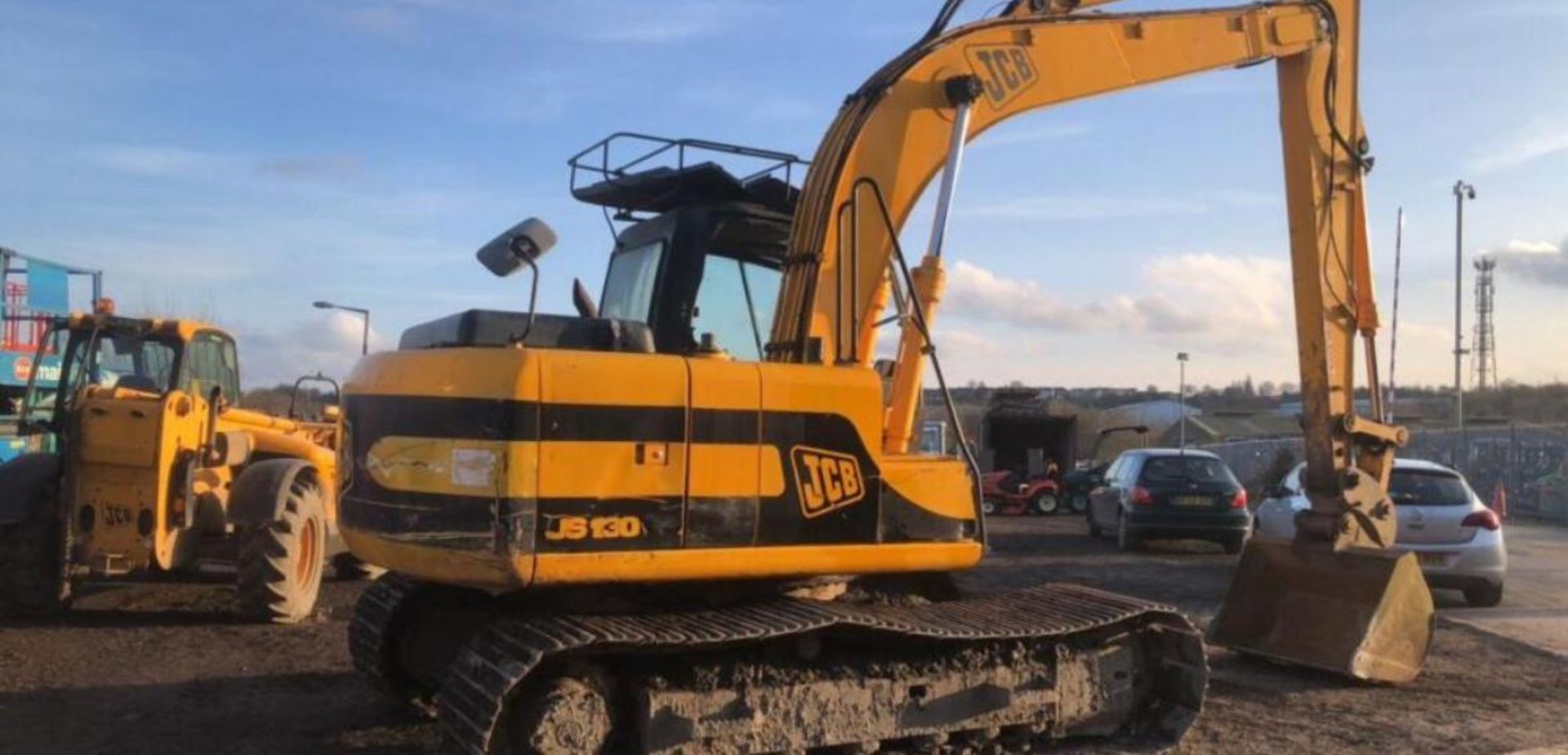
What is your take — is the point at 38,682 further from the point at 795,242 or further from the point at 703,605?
the point at 795,242

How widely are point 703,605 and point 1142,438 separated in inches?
1460

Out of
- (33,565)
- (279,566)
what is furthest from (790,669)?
(33,565)

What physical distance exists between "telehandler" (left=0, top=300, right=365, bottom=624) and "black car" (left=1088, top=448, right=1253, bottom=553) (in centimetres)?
1048

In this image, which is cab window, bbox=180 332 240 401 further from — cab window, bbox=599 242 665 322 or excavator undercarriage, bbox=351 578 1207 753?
cab window, bbox=599 242 665 322

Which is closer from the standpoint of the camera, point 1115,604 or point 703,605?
point 703,605

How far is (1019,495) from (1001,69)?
21617 mm

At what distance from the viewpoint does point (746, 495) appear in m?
5.50

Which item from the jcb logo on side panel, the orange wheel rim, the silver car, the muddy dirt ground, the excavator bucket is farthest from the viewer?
the silver car

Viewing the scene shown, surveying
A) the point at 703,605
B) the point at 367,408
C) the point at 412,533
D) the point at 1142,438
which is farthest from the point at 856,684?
the point at 1142,438

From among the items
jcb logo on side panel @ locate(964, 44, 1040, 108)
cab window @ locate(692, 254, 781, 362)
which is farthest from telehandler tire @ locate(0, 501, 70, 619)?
jcb logo on side panel @ locate(964, 44, 1040, 108)

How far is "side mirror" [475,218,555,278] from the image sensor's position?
5367mm

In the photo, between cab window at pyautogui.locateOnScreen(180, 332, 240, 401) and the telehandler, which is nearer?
the telehandler

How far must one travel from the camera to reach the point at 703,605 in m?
5.93

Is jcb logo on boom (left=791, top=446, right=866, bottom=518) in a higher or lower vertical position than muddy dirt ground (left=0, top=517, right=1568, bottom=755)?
higher
